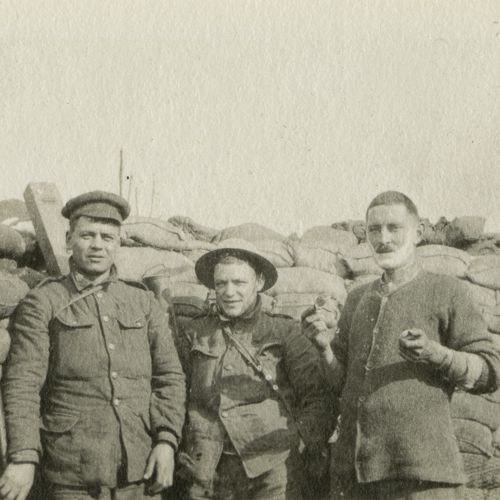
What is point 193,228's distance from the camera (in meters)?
5.14

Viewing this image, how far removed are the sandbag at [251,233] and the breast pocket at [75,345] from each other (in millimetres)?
2605

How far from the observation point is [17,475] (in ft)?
7.59

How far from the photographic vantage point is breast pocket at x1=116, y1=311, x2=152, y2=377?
2611 mm

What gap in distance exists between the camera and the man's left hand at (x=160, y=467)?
248 cm

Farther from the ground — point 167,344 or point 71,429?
point 167,344

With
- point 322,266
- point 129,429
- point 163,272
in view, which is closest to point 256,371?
point 129,429

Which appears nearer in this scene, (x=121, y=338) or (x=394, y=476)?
(x=394, y=476)

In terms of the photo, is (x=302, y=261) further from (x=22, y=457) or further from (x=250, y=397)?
(x=22, y=457)

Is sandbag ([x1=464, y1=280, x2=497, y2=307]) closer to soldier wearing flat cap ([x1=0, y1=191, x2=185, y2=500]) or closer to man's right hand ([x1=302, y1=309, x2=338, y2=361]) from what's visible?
man's right hand ([x1=302, y1=309, x2=338, y2=361])

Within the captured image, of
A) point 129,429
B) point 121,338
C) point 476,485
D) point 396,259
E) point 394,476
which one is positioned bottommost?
→ point 476,485

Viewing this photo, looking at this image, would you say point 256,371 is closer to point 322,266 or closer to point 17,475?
point 17,475

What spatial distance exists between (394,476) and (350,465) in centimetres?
21

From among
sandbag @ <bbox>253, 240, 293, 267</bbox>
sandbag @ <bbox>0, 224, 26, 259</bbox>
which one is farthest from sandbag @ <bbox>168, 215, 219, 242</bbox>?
sandbag @ <bbox>0, 224, 26, 259</bbox>

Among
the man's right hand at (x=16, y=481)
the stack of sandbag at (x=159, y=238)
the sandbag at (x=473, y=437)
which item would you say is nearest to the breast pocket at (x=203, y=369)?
the man's right hand at (x=16, y=481)
